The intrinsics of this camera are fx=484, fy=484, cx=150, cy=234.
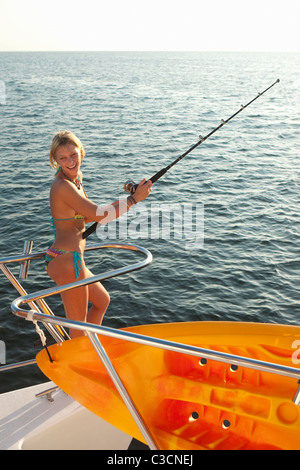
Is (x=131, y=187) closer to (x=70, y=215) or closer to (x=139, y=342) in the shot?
(x=70, y=215)

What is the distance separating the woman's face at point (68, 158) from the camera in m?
3.30

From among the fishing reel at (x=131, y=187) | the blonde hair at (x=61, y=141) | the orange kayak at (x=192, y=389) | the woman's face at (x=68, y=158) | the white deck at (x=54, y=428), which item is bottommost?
the white deck at (x=54, y=428)

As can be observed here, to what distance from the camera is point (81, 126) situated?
24.2 m

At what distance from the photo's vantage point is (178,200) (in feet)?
44.0

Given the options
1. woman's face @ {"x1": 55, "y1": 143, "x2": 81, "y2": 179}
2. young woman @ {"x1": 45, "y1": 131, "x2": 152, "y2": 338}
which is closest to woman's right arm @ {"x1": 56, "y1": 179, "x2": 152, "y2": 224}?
young woman @ {"x1": 45, "y1": 131, "x2": 152, "y2": 338}

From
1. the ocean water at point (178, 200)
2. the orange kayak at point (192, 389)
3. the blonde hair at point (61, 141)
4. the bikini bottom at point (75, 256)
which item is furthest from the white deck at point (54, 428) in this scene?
the ocean water at point (178, 200)

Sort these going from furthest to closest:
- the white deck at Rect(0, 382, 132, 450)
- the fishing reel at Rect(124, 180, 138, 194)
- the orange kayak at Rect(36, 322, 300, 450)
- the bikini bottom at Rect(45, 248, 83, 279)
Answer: the fishing reel at Rect(124, 180, 138, 194)
the bikini bottom at Rect(45, 248, 83, 279)
the white deck at Rect(0, 382, 132, 450)
the orange kayak at Rect(36, 322, 300, 450)

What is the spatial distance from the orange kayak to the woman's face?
1152mm

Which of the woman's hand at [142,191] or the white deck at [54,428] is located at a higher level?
the woman's hand at [142,191]

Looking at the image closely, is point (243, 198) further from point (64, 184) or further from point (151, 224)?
point (64, 184)

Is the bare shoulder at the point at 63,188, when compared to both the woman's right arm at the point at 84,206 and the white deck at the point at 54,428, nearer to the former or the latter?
the woman's right arm at the point at 84,206

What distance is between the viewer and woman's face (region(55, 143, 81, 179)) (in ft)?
10.8

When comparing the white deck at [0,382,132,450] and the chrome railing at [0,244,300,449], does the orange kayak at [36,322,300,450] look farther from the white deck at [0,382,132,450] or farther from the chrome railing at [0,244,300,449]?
the white deck at [0,382,132,450]

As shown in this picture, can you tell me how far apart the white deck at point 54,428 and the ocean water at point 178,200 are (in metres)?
3.50
